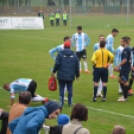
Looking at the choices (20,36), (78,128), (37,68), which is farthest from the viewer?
(20,36)

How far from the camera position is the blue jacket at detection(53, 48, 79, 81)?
1526cm

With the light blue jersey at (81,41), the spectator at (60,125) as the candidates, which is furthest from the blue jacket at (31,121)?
the light blue jersey at (81,41)

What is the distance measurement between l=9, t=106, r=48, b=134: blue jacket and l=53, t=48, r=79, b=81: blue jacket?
23.2 ft

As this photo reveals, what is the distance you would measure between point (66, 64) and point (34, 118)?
7.34 m

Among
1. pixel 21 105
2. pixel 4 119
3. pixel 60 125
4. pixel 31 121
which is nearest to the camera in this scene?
pixel 31 121

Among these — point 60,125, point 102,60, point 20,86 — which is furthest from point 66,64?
point 60,125

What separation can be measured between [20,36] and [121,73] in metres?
26.9

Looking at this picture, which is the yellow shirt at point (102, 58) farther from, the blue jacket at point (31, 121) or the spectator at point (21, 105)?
the blue jacket at point (31, 121)

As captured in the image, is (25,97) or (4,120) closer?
(25,97)

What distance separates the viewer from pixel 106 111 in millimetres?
15234

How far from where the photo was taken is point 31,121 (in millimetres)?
7965

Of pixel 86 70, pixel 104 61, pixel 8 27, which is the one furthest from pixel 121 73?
pixel 8 27

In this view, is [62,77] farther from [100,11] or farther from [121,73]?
[100,11]

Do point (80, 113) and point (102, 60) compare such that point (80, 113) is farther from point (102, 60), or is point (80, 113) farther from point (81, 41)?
point (81, 41)
